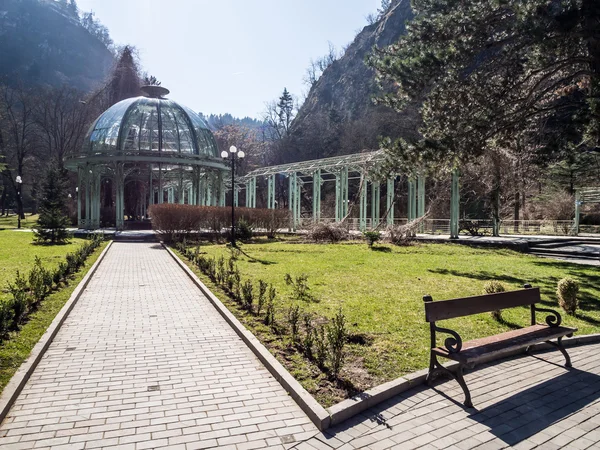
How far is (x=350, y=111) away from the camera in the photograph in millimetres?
67062

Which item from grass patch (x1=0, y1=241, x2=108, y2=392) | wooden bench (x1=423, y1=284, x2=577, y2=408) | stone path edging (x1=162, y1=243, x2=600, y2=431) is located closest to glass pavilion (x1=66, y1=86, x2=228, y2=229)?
grass patch (x1=0, y1=241, x2=108, y2=392)

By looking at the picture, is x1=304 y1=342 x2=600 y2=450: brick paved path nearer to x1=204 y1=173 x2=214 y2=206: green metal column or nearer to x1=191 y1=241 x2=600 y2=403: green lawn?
x1=191 y1=241 x2=600 y2=403: green lawn

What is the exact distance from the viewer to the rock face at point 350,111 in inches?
2084

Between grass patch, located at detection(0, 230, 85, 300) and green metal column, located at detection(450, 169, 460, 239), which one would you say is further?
green metal column, located at detection(450, 169, 460, 239)

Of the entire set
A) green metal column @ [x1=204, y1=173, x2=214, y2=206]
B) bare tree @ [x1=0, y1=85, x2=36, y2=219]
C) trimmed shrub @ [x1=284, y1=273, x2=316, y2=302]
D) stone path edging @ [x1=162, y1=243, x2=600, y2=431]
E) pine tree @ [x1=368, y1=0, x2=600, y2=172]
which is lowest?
stone path edging @ [x1=162, y1=243, x2=600, y2=431]

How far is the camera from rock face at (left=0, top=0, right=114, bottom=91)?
87.0 meters

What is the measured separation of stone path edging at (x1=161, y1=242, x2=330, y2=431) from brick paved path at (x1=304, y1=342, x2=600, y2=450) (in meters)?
0.16

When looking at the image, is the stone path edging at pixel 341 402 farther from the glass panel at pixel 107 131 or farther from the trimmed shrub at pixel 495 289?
the glass panel at pixel 107 131

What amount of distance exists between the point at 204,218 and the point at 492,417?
19545mm

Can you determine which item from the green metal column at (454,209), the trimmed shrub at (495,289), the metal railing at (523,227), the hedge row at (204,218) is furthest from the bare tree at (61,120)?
the trimmed shrub at (495,289)

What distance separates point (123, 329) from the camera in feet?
21.0

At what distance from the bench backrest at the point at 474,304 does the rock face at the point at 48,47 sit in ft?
309

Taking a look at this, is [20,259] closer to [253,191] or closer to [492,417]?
[492,417]

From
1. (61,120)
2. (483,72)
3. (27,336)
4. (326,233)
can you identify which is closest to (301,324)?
(27,336)
